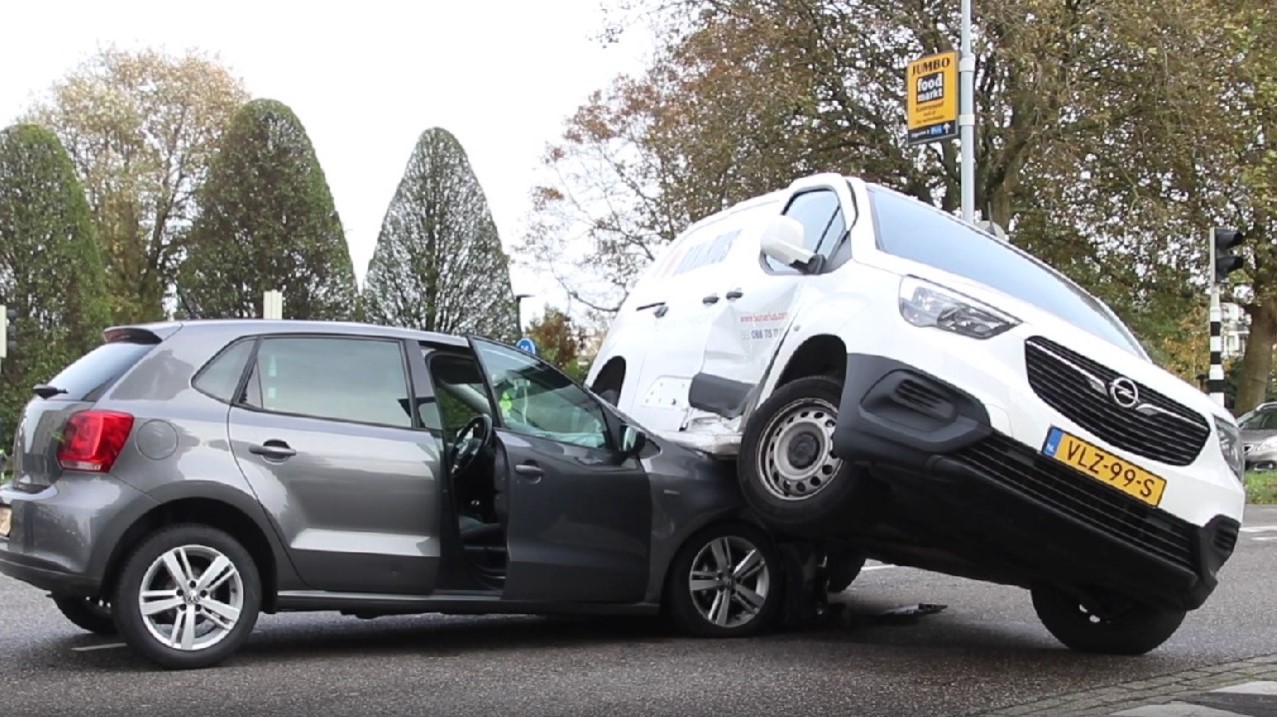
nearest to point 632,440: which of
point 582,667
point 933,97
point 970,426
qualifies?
point 582,667

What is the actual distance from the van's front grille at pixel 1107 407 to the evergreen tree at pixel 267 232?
27.1 metres

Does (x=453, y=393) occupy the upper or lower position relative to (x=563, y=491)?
upper

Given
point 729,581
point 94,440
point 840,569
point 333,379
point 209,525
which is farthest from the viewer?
point 840,569

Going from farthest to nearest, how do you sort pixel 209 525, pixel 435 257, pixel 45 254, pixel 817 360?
pixel 45 254
pixel 435 257
pixel 817 360
pixel 209 525

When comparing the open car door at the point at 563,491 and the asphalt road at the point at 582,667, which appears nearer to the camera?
the asphalt road at the point at 582,667

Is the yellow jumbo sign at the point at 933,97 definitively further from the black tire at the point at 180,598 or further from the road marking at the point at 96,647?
the black tire at the point at 180,598

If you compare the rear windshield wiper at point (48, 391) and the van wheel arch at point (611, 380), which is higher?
the van wheel arch at point (611, 380)

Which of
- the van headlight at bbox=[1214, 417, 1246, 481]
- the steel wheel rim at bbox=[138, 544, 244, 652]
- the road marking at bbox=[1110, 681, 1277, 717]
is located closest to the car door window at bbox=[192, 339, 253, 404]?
the steel wheel rim at bbox=[138, 544, 244, 652]

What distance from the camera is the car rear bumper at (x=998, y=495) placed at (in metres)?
5.74

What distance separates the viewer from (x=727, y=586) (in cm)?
715

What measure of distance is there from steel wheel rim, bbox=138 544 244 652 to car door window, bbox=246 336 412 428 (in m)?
0.74

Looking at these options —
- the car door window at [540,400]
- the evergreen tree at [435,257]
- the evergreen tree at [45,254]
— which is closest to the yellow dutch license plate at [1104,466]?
the car door window at [540,400]

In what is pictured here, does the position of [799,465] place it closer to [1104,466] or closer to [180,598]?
[1104,466]

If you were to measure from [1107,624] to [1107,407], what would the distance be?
156 cm
